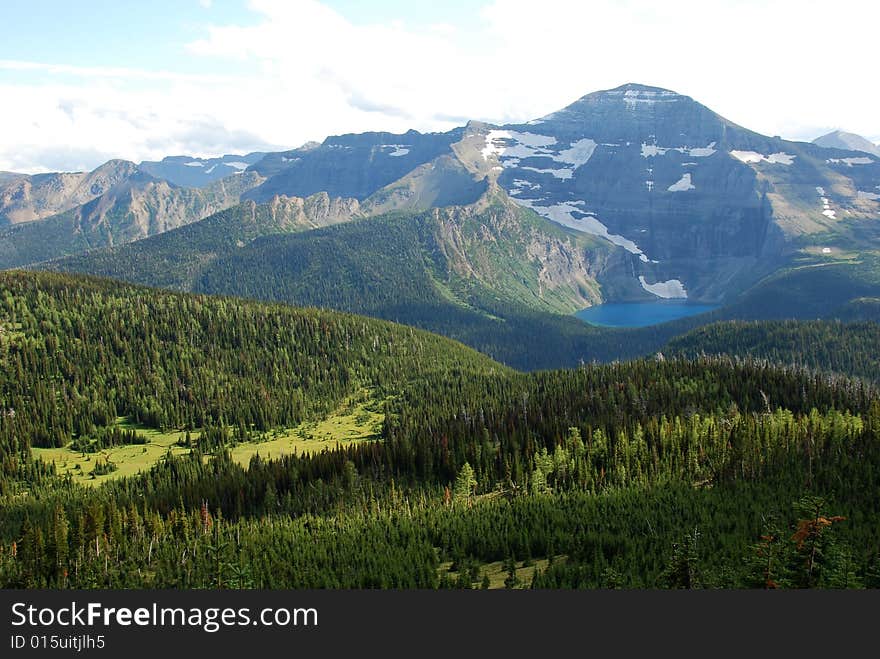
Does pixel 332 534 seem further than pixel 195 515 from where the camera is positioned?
No

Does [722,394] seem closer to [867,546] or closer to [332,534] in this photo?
[867,546]

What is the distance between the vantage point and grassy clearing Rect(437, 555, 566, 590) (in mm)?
91438

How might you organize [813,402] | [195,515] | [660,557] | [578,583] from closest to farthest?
[578,583], [660,557], [195,515], [813,402]

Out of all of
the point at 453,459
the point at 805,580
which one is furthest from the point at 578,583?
the point at 453,459

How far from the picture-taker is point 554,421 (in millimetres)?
166875

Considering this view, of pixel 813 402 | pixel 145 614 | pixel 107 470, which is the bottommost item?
pixel 107 470

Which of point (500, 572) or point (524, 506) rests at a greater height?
point (500, 572)

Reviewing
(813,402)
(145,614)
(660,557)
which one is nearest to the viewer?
(145,614)

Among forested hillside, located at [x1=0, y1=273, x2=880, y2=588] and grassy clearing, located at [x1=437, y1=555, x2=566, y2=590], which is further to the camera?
forested hillside, located at [x1=0, y1=273, x2=880, y2=588]

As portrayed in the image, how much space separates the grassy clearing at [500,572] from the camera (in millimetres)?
91438

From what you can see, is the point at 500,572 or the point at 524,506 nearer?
the point at 500,572

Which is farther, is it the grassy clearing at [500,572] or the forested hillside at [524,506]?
the forested hillside at [524,506]

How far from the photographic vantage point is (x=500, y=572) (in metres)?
97.9

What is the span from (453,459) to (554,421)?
2638 centimetres
